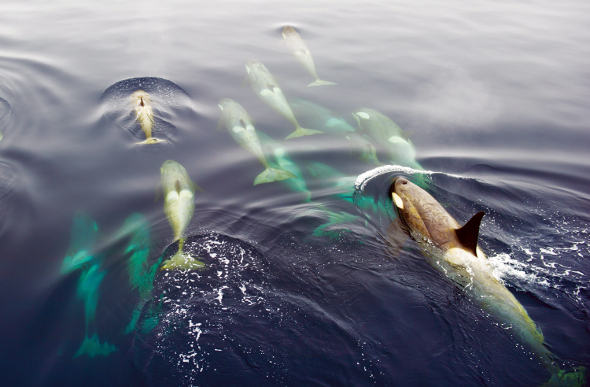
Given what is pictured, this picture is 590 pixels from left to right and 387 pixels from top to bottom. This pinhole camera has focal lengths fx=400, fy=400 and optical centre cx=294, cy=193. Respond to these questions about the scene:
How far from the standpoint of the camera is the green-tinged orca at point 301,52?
1345cm

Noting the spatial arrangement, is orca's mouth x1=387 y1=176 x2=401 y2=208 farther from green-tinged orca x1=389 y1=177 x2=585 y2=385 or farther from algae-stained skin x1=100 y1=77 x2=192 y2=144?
algae-stained skin x1=100 y1=77 x2=192 y2=144

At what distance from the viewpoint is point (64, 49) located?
14688 millimetres

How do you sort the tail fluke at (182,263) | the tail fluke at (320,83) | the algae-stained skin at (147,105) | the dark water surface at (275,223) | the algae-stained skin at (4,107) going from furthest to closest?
the tail fluke at (320,83) → the algae-stained skin at (4,107) → the algae-stained skin at (147,105) → the tail fluke at (182,263) → the dark water surface at (275,223)

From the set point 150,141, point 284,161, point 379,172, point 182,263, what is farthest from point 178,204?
point 379,172

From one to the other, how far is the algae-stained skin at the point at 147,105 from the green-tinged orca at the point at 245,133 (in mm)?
1248

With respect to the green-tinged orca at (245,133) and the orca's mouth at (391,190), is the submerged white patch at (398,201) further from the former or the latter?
the green-tinged orca at (245,133)

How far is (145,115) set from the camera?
31.8 feet

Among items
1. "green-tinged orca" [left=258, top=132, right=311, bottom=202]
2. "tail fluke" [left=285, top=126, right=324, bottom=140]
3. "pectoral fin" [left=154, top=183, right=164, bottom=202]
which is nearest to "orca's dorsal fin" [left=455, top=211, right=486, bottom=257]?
"green-tinged orca" [left=258, top=132, right=311, bottom=202]

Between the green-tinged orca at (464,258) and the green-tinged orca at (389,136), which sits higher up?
the green-tinged orca at (389,136)

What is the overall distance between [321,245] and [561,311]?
11.4ft

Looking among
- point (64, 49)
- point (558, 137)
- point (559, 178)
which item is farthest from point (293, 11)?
point (559, 178)

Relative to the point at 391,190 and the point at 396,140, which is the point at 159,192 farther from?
the point at 396,140

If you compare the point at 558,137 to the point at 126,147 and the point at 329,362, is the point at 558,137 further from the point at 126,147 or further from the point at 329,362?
the point at 126,147

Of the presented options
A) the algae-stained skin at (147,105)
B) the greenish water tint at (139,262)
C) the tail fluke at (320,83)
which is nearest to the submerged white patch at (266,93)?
the tail fluke at (320,83)
